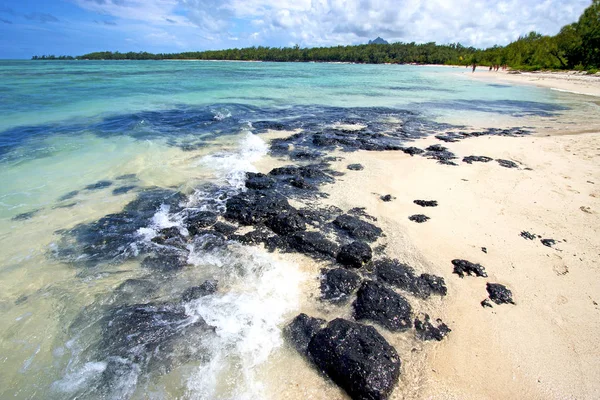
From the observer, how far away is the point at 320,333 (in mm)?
4090

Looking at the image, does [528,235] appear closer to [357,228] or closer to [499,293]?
A: [499,293]

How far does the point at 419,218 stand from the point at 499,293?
2453mm

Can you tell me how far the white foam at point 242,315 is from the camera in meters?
3.65

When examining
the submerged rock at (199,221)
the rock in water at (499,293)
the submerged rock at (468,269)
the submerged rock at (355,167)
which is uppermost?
the submerged rock at (355,167)

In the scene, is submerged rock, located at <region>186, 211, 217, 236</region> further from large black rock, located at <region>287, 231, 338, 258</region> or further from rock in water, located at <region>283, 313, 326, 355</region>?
rock in water, located at <region>283, 313, 326, 355</region>

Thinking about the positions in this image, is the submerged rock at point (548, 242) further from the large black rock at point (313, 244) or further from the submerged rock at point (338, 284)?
the large black rock at point (313, 244)

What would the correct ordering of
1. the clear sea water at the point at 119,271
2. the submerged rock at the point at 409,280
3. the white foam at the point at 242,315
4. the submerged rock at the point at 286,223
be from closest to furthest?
the white foam at the point at 242,315
the clear sea water at the point at 119,271
the submerged rock at the point at 409,280
the submerged rock at the point at 286,223

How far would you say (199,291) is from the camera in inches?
197

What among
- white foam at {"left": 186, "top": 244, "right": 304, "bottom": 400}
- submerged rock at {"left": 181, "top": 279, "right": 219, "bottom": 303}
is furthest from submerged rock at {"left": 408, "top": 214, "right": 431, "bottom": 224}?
submerged rock at {"left": 181, "top": 279, "right": 219, "bottom": 303}

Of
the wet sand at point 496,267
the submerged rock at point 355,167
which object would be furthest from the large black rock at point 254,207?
the submerged rock at point 355,167

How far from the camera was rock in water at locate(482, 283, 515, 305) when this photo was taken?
4.86m

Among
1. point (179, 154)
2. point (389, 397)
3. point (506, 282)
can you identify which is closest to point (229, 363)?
point (389, 397)

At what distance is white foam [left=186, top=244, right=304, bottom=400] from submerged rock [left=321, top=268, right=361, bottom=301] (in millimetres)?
462

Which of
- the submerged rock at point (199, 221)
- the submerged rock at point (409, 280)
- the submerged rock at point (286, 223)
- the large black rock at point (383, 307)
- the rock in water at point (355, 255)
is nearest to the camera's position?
the large black rock at point (383, 307)
